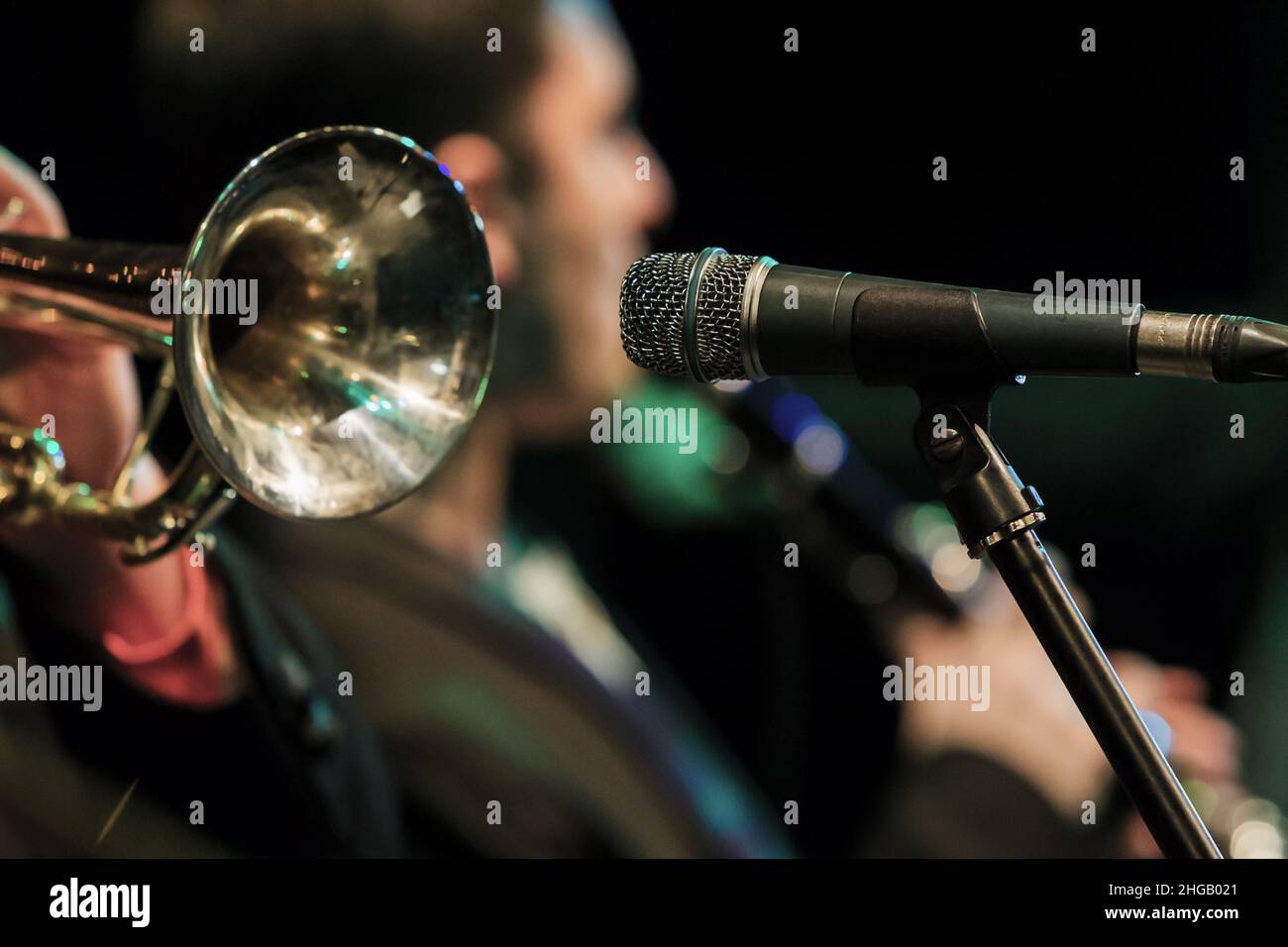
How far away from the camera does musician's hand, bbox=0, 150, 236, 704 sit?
93.4 inches

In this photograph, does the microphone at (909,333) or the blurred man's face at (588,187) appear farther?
the blurred man's face at (588,187)

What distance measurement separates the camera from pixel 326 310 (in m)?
1.76

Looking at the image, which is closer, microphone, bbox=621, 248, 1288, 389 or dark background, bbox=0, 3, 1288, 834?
microphone, bbox=621, 248, 1288, 389

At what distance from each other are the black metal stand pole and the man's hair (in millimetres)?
1758

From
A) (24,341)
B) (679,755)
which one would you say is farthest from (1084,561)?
(24,341)

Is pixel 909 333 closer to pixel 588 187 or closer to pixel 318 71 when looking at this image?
pixel 588 187

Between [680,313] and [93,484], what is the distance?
1649 millimetres

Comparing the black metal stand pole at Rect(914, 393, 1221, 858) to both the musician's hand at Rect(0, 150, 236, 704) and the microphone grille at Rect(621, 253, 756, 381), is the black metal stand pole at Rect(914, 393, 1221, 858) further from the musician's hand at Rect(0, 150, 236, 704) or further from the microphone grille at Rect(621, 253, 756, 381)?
the musician's hand at Rect(0, 150, 236, 704)

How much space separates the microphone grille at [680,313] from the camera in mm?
1123

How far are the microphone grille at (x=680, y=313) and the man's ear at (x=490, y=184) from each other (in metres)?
1.36

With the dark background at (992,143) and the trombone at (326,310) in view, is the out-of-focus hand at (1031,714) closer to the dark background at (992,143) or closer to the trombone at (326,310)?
the dark background at (992,143)

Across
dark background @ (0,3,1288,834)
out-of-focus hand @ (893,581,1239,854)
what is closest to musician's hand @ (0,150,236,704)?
dark background @ (0,3,1288,834)

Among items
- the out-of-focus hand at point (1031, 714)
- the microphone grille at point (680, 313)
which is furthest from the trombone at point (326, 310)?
the out-of-focus hand at point (1031, 714)

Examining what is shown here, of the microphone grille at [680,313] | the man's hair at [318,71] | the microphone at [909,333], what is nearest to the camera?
the microphone at [909,333]
